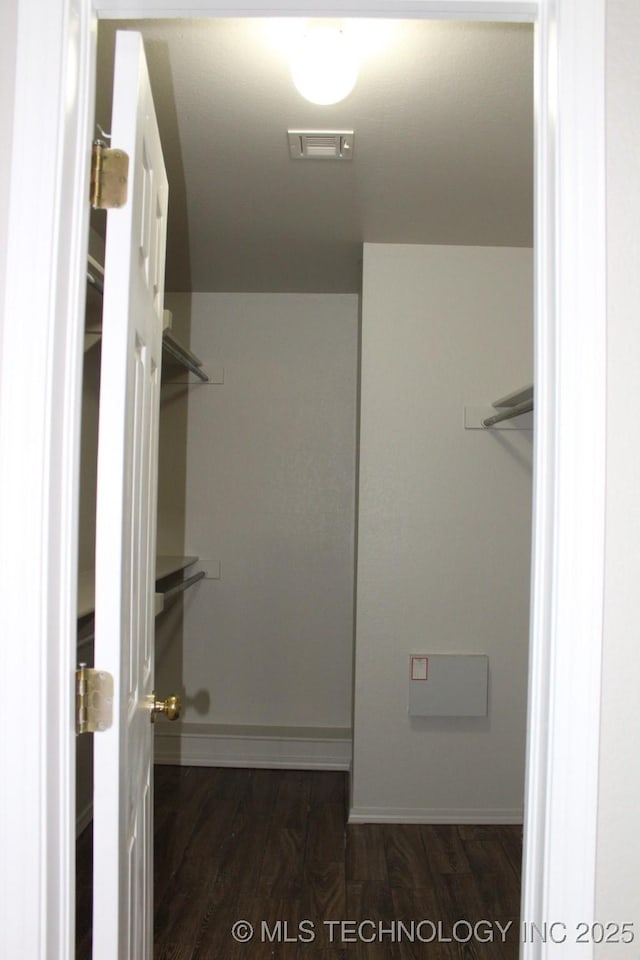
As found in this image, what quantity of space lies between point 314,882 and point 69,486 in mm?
2188

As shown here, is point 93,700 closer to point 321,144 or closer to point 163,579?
point 321,144

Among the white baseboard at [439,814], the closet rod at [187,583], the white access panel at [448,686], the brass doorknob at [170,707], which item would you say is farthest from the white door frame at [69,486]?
the closet rod at [187,583]

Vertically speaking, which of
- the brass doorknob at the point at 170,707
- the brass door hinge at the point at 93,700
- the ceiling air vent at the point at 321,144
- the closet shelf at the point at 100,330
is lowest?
the brass doorknob at the point at 170,707

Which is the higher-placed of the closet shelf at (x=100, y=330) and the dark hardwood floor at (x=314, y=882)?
the closet shelf at (x=100, y=330)

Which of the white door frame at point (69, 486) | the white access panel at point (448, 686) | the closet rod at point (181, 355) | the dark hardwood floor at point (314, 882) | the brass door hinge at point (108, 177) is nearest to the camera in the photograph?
the white door frame at point (69, 486)

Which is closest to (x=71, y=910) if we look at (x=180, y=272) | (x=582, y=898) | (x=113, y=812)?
(x=113, y=812)

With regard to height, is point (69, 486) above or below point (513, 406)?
below

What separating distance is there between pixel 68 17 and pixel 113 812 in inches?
42.7

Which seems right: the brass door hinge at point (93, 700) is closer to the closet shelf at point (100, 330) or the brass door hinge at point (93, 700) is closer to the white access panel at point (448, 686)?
the closet shelf at point (100, 330)

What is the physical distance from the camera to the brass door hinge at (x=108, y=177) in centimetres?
103

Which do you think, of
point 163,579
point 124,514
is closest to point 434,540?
point 163,579

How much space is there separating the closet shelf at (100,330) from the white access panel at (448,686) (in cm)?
168

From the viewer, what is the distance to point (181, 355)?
10.4ft

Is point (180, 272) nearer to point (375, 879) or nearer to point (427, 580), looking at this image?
point (427, 580)
